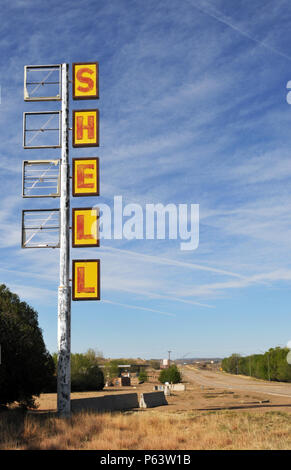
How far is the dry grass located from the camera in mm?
14344

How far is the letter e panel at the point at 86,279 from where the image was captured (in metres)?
21.7

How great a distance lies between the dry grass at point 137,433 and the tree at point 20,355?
220 centimetres

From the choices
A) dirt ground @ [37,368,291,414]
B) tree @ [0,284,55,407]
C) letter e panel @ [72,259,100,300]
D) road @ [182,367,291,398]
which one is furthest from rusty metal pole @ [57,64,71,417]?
road @ [182,367,291,398]

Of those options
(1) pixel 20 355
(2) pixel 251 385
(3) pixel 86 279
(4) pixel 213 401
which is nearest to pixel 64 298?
(3) pixel 86 279

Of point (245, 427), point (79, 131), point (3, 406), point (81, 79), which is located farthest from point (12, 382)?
point (81, 79)

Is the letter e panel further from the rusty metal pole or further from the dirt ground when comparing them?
the dirt ground

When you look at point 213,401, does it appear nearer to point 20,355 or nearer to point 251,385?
point 20,355

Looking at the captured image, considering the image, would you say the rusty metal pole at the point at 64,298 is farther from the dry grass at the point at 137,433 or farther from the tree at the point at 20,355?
the tree at the point at 20,355

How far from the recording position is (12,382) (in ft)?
71.8

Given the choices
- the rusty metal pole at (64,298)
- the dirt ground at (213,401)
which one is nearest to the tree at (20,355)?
the rusty metal pole at (64,298)

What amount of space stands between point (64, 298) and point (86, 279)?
1.31 meters
